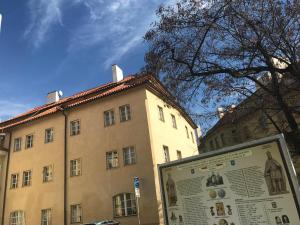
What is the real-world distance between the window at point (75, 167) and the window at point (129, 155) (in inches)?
157

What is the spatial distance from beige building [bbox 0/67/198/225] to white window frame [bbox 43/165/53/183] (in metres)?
0.08

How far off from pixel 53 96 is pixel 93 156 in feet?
40.1

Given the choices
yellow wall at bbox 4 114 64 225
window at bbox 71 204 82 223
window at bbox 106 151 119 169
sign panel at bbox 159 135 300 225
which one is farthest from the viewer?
yellow wall at bbox 4 114 64 225

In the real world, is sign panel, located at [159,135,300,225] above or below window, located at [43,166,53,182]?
below

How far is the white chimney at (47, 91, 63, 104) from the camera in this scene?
31844mm

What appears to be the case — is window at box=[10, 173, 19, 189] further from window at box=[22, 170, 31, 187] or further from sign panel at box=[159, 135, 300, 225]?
sign panel at box=[159, 135, 300, 225]

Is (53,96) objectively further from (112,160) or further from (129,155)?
(129,155)

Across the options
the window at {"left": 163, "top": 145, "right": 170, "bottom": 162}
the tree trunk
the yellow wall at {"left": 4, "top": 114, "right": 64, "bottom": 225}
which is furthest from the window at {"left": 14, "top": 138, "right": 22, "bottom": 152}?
the tree trunk

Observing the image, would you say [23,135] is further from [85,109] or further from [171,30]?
[171,30]

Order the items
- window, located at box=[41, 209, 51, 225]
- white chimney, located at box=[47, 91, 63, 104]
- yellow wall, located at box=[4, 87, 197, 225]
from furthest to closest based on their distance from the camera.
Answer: white chimney, located at box=[47, 91, 63, 104], window, located at box=[41, 209, 51, 225], yellow wall, located at box=[4, 87, 197, 225]

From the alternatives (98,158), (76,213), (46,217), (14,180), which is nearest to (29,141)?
(14,180)

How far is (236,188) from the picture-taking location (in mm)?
6023

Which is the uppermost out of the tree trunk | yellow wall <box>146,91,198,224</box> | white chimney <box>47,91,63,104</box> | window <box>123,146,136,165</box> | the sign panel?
white chimney <box>47,91,63,104</box>

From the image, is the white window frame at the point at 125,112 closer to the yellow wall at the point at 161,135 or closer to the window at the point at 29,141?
the yellow wall at the point at 161,135
